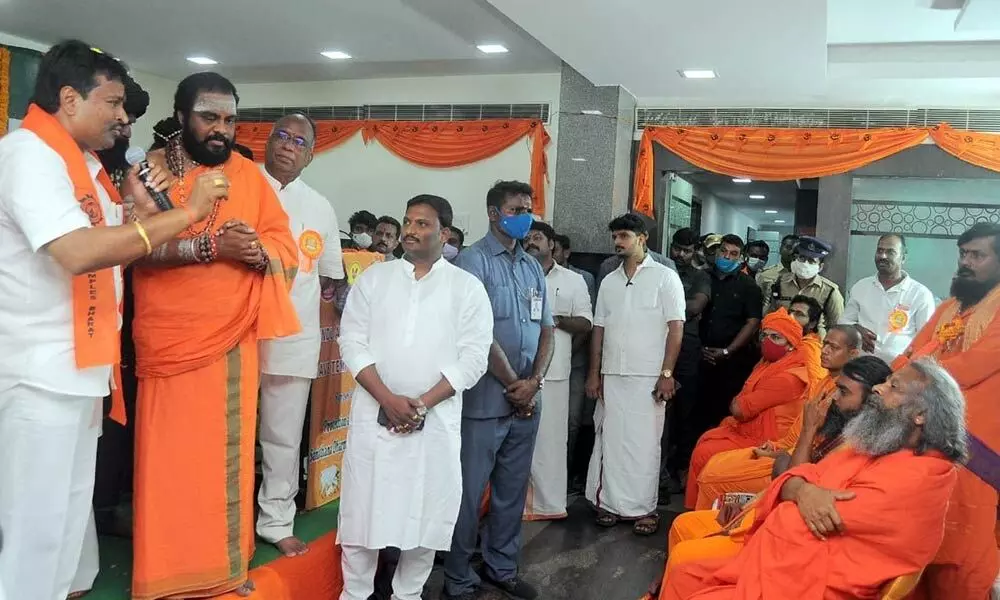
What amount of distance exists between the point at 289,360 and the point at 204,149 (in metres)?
0.85

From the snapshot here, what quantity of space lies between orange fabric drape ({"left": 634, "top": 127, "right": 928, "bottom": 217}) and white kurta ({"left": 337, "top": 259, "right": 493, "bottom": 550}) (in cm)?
418

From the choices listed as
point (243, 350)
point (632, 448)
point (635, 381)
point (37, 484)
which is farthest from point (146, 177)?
point (632, 448)

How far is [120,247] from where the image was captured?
189 centimetres

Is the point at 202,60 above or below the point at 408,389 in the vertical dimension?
above

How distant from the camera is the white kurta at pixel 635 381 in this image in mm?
4555

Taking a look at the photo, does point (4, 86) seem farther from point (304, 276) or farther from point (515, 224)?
point (515, 224)

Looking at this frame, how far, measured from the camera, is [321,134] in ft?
26.4

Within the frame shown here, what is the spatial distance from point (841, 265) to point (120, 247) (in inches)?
235

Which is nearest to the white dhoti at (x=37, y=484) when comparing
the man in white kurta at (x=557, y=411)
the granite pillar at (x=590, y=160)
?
the man in white kurta at (x=557, y=411)

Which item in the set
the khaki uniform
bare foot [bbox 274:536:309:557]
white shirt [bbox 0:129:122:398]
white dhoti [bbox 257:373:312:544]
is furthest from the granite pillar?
white shirt [bbox 0:129:122:398]

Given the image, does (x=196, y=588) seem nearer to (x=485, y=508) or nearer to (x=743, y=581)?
(x=743, y=581)

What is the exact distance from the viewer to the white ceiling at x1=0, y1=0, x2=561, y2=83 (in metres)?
5.77

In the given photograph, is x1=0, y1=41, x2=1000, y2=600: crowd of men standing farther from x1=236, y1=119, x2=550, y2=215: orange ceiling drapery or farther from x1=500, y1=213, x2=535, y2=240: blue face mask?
x1=236, y1=119, x2=550, y2=215: orange ceiling drapery

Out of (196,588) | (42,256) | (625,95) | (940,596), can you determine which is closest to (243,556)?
(196,588)
